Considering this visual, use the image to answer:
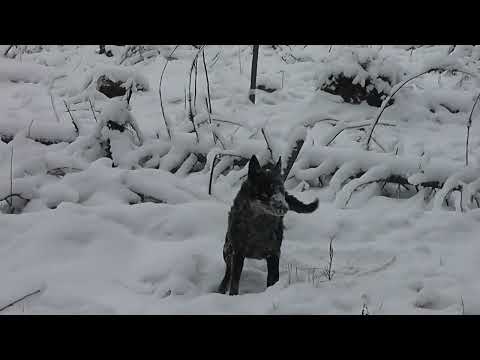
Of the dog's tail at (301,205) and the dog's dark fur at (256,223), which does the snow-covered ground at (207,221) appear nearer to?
the dog's dark fur at (256,223)

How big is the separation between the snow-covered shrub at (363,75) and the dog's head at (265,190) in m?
5.48

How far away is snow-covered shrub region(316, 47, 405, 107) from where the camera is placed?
8430 mm

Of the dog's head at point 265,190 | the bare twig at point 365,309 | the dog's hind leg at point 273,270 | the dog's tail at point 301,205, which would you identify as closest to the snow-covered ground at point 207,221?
the bare twig at point 365,309

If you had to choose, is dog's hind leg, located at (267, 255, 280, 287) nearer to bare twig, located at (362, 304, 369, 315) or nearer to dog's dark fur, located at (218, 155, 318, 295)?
dog's dark fur, located at (218, 155, 318, 295)

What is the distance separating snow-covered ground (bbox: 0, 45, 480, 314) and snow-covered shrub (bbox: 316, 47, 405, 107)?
0.04 m

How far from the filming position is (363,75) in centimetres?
841

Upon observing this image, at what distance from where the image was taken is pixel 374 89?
8508mm

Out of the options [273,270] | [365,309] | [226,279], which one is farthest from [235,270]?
[365,309]

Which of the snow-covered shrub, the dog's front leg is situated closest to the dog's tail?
the dog's front leg

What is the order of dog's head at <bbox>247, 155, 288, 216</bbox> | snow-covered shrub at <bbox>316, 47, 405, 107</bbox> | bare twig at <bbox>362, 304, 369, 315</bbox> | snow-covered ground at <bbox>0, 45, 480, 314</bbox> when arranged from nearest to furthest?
bare twig at <bbox>362, 304, 369, 315</bbox>
snow-covered ground at <bbox>0, 45, 480, 314</bbox>
dog's head at <bbox>247, 155, 288, 216</bbox>
snow-covered shrub at <bbox>316, 47, 405, 107</bbox>

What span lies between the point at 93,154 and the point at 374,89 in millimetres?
5373

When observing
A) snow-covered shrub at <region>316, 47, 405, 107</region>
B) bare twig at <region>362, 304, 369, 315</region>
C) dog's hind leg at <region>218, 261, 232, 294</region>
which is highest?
snow-covered shrub at <region>316, 47, 405, 107</region>

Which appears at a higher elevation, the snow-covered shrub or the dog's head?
the snow-covered shrub
